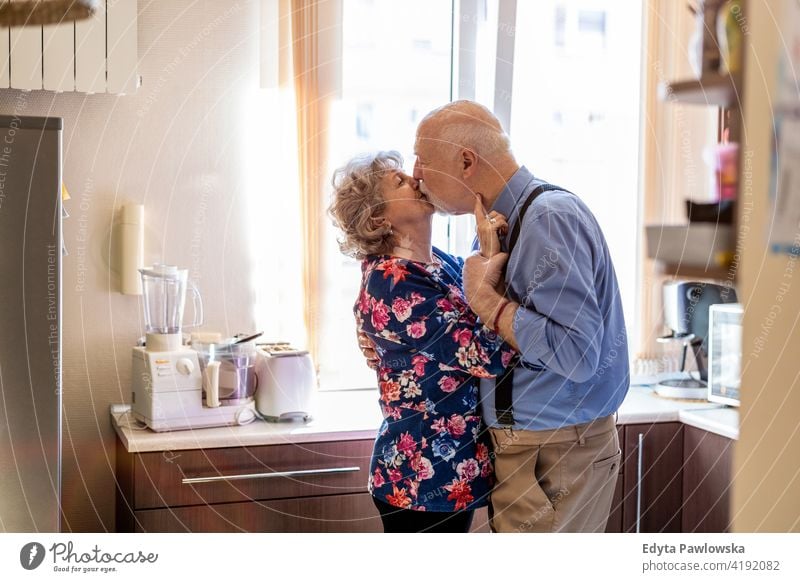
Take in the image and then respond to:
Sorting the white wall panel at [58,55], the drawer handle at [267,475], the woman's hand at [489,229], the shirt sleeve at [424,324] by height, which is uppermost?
the white wall panel at [58,55]

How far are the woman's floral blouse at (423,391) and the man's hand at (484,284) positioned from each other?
47mm

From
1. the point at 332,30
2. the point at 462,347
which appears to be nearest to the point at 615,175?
the point at 332,30

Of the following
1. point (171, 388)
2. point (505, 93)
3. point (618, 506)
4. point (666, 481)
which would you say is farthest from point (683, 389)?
point (171, 388)

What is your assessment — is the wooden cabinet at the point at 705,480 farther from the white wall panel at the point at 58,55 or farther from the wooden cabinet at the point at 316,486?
the white wall panel at the point at 58,55

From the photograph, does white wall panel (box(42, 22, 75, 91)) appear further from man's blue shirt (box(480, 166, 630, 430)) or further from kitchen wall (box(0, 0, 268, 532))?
man's blue shirt (box(480, 166, 630, 430))

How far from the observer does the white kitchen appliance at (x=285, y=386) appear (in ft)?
6.22

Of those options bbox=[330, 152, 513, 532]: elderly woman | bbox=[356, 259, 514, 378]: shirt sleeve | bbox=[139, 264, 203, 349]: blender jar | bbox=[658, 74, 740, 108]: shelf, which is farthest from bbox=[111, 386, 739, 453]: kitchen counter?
bbox=[658, 74, 740, 108]: shelf

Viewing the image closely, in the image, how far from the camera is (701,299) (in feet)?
7.60

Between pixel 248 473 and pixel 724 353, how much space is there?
4.13 feet

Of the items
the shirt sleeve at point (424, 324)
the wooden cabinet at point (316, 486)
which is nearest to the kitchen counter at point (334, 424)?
the wooden cabinet at point (316, 486)

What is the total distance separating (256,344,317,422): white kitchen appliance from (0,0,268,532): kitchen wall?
0.32m

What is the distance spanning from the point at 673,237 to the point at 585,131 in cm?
79

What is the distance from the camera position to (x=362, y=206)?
4.62 feet
